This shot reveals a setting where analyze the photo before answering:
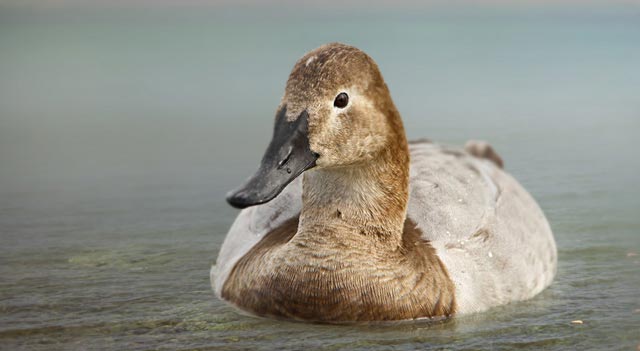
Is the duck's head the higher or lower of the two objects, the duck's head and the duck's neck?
the higher

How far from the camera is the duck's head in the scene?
289 inches

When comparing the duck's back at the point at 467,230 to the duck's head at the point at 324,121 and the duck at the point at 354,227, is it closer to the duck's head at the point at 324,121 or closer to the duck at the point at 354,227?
the duck at the point at 354,227

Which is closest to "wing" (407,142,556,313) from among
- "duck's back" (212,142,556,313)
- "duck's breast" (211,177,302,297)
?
"duck's back" (212,142,556,313)

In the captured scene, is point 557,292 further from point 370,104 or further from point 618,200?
point 618,200

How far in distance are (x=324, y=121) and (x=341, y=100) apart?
0.19 m

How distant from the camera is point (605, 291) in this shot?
8.55 metres

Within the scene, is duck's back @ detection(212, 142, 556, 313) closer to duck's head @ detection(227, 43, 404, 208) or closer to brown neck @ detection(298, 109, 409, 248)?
brown neck @ detection(298, 109, 409, 248)

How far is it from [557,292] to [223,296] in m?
2.28

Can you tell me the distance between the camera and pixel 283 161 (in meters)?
7.34

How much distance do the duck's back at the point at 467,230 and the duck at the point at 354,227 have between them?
1 cm

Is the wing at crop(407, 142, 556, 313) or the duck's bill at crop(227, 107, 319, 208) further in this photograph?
the wing at crop(407, 142, 556, 313)

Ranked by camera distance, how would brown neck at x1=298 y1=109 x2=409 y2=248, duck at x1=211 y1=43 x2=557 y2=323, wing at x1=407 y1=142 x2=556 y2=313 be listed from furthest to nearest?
wing at x1=407 y1=142 x2=556 y2=313 < brown neck at x1=298 y1=109 x2=409 y2=248 < duck at x1=211 y1=43 x2=557 y2=323

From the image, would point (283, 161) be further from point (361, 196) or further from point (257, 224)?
point (257, 224)

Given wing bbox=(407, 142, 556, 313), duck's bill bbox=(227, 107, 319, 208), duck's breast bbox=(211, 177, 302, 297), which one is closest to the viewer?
duck's bill bbox=(227, 107, 319, 208)
